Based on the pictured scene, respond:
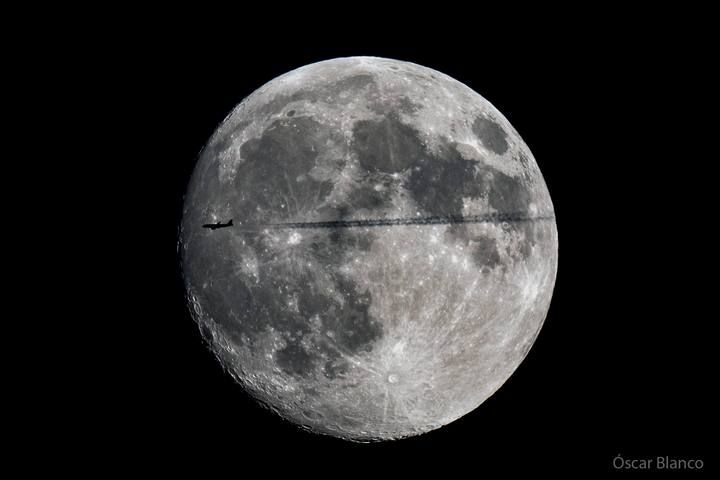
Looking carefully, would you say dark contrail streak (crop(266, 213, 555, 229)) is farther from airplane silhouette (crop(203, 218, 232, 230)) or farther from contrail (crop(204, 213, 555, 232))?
airplane silhouette (crop(203, 218, 232, 230))

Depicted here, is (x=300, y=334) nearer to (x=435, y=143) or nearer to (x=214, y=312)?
(x=214, y=312)

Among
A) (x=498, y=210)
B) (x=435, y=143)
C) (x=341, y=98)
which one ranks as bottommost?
(x=498, y=210)

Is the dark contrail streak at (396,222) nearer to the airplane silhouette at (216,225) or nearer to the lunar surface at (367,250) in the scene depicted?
the lunar surface at (367,250)

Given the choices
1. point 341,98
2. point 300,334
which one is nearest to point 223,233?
point 300,334

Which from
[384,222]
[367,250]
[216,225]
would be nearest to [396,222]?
[384,222]

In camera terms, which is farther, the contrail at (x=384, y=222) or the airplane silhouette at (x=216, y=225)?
the airplane silhouette at (x=216, y=225)

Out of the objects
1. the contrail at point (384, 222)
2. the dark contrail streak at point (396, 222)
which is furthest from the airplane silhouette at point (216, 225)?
the dark contrail streak at point (396, 222)

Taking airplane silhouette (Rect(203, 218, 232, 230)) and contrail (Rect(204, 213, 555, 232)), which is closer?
contrail (Rect(204, 213, 555, 232))

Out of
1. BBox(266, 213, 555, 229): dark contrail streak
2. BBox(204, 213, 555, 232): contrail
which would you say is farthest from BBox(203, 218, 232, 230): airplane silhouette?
BBox(266, 213, 555, 229): dark contrail streak

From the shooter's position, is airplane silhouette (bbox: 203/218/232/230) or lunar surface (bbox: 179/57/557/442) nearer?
lunar surface (bbox: 179/57/557/442)
